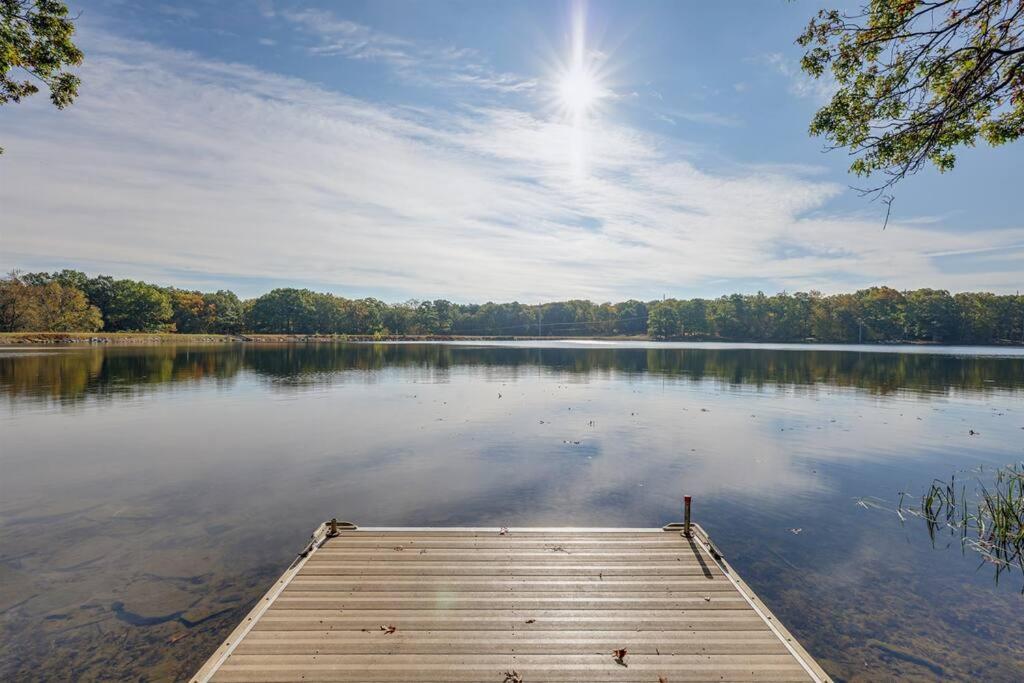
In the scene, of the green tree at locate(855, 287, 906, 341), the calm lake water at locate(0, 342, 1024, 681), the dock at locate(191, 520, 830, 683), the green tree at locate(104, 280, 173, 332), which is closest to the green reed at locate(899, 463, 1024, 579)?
the calm lake water at locate(0, 342, 1024, 681)

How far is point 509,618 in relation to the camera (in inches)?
299

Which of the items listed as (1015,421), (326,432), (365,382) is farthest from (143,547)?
(1015,421)

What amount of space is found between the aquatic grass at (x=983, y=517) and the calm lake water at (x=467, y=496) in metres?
0.56

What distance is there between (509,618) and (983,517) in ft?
52.6

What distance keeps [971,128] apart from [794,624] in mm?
14021

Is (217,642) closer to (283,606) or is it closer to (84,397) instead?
(283,606)

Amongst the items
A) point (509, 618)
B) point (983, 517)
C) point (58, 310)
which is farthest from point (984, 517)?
point (58, 310)

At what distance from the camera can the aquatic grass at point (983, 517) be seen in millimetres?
12266

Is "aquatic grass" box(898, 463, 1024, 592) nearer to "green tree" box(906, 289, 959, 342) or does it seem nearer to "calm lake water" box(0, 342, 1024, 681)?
"calm lake water" box(0, 342, 1024, 681)

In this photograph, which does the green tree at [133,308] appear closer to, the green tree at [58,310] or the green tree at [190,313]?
the green tree at [190,313]

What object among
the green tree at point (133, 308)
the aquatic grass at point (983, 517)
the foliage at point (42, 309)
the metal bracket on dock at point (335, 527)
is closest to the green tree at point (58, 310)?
the foliage at point (42, 309)

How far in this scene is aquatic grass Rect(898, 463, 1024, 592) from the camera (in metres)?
12.3

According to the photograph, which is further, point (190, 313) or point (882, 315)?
point (882, 315)

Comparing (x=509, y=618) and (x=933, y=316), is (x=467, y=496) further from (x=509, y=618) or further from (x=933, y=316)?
(x=933, y=316)
